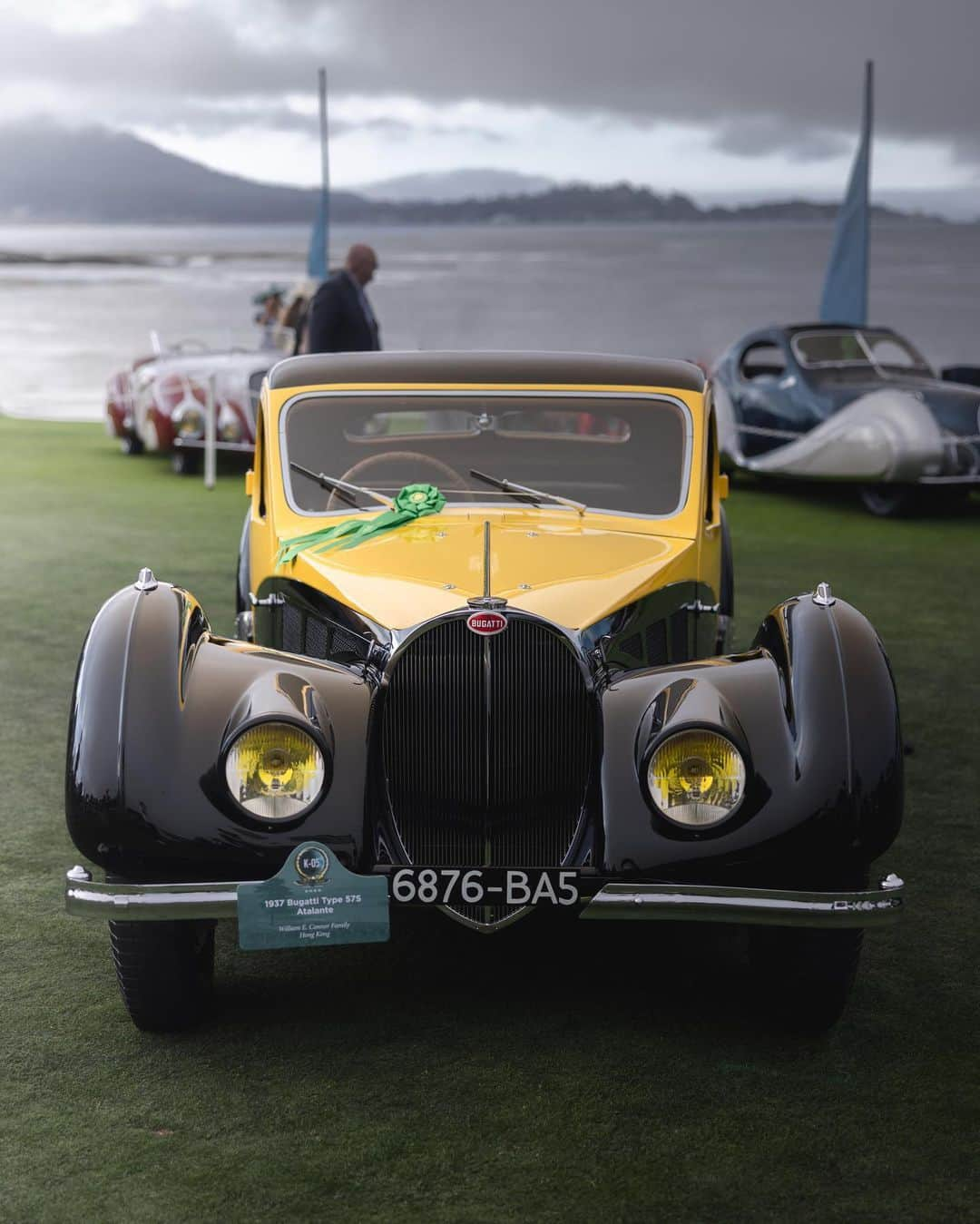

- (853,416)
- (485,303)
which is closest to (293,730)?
(853,416)

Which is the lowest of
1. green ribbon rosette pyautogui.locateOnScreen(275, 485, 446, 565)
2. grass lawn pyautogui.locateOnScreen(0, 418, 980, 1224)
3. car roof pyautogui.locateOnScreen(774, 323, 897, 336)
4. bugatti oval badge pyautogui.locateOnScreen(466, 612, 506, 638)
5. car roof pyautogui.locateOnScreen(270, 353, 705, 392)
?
grass lawn pyautogui.locateOnScreen(0, 418, 980, 1224)

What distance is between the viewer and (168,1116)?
3.02 metres

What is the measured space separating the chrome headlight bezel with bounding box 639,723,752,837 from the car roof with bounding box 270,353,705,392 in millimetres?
1665

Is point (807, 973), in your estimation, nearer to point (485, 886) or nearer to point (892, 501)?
point (485, 886)

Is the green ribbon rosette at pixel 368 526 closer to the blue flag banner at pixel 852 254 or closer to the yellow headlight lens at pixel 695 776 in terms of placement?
the yellow headlight lens at pixel 695 776

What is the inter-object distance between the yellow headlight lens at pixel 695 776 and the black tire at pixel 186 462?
1061cm

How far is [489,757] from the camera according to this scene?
10.9 feet

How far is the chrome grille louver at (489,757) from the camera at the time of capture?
3.34 metres

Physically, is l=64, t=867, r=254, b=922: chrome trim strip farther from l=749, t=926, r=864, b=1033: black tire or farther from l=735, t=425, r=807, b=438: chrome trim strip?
l=735, t=425, r=807, b=438: chrome trim strip

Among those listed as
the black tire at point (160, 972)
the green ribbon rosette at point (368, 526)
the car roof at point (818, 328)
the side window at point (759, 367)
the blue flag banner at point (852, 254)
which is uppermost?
the blue flag banner at point (852, 254)

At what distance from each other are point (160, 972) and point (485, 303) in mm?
61357

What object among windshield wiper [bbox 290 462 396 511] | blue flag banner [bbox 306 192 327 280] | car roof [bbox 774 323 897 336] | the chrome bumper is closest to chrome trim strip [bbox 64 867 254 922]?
the chrome bumper

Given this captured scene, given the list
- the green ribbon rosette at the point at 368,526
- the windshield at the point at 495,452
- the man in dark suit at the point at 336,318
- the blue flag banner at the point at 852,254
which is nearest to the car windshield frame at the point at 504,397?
the windshield at the point at 495,452

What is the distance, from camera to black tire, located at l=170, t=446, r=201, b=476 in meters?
13.2
